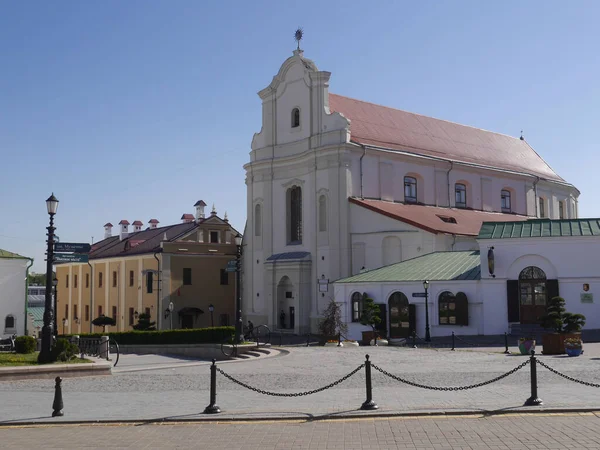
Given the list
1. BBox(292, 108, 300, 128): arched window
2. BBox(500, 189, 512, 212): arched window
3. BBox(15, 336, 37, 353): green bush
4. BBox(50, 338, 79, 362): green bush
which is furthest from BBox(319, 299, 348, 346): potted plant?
BBox(500, 189, 512, 212): arched window

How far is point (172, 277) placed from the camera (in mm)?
57188

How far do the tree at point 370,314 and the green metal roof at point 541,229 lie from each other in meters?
6.49

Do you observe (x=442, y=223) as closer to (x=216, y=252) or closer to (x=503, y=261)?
(x=503, y=261)

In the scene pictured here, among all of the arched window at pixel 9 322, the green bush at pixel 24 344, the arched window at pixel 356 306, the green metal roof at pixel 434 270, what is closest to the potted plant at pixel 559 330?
the green metal roof at pixel 434 270

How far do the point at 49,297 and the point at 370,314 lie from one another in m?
18.6

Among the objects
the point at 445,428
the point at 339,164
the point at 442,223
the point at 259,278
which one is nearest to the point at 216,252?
the point at 259,278

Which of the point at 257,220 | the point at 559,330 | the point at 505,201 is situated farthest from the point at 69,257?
the point at 505,201

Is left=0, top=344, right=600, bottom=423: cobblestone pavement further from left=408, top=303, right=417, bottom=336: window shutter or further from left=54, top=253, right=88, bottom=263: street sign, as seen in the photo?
left=408, top=303, right=417, bottom=336: window shutter

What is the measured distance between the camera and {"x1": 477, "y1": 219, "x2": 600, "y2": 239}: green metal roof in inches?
1302

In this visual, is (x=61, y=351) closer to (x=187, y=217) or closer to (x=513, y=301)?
(x=513, y=301)

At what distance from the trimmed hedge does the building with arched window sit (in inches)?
503

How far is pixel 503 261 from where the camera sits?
1329 inches

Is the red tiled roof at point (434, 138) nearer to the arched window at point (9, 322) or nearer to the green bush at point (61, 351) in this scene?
the arched window at point (9, 322)

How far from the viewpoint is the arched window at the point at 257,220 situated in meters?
55.3
